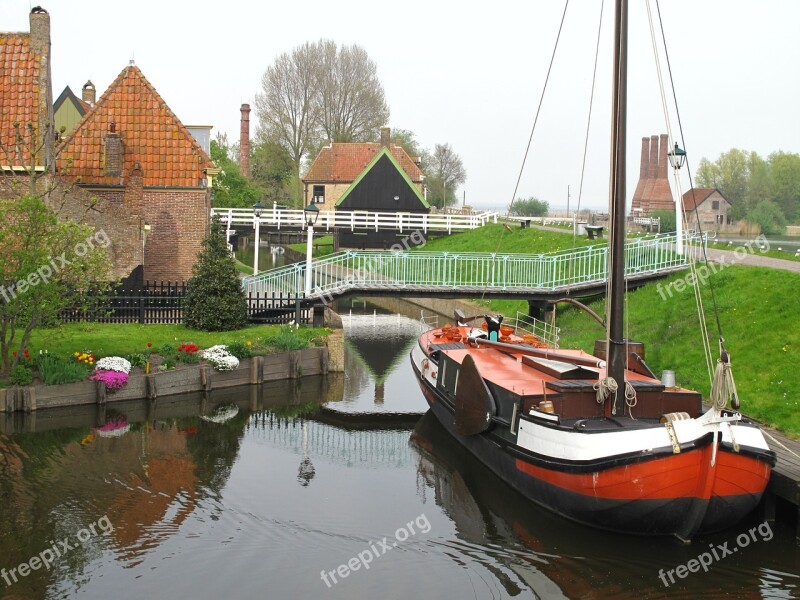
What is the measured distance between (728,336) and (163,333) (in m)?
14.2

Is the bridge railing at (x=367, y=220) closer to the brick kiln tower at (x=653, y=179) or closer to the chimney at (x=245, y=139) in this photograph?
the chimney at (x=245, y=139)

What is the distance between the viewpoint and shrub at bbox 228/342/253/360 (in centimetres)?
2281

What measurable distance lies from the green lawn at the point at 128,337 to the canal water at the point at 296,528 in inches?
93.5

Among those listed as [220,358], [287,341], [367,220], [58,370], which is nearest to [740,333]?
[287,341]

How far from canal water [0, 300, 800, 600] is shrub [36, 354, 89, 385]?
0.77m

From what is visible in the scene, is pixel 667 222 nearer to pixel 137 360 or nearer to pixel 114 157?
pixel 114 157

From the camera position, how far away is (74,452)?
1666cm

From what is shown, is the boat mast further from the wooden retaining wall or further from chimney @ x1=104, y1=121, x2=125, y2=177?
chimney @ x1=104, y1=121, x2=125, y2=177

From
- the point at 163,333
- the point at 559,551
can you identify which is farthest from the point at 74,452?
the point at 559,551

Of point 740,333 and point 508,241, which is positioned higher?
point 508,241

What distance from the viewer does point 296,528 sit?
13.0 metres

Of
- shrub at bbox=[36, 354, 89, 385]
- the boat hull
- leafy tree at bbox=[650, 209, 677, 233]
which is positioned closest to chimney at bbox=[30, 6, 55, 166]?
shrub at bbox=[36, 354, 89, 385]

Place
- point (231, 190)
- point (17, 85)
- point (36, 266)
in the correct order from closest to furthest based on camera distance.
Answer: point (36, 266), point (17, 85), point (231, 190)

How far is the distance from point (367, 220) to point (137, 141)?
21.1 metres
